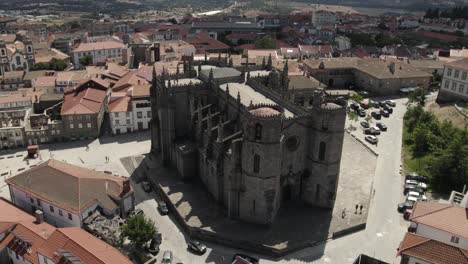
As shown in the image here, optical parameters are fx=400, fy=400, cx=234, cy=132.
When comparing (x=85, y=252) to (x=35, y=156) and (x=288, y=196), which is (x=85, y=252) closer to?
(x=288, y=196)

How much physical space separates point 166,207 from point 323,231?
20532 millimetres

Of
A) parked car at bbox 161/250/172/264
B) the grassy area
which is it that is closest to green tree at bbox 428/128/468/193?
the grassy area

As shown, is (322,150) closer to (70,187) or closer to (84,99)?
(70,187)

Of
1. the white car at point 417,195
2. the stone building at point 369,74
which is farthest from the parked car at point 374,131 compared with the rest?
the stone building at point 369,74

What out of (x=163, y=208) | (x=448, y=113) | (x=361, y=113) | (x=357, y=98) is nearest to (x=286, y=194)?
(x=163, y=208)

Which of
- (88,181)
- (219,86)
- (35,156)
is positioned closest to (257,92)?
(219,86)

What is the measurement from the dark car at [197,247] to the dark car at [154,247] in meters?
3.62

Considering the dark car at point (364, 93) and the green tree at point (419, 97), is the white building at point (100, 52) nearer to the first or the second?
the dark car at point (364, 93)

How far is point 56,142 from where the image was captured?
248 ft

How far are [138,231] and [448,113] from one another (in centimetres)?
6757

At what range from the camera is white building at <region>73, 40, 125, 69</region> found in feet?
439

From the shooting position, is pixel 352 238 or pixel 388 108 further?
pixel 388 108

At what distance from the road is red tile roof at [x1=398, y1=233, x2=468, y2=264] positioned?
5.26 m

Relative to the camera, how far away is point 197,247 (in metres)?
45.1
